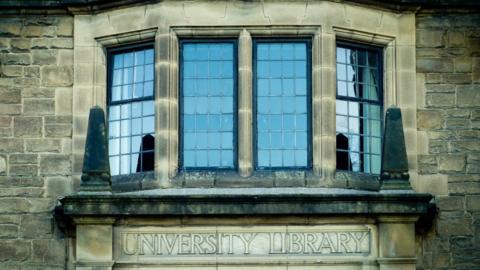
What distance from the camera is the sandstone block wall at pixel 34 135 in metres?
21.4

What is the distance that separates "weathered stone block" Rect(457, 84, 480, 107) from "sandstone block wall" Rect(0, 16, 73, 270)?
18.5 feet

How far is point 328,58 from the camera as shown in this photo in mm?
21203

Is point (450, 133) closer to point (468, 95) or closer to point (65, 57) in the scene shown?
point (468, 95)

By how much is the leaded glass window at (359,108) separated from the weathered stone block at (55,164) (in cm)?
389

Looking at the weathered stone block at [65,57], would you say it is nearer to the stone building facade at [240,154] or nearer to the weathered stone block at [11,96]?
the stone building facade at [240,154]

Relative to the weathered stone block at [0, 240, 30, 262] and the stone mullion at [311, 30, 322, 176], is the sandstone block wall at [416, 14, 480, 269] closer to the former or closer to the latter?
the stone mullion at [311, 30, 322, 176]

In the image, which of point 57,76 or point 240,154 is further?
point 57,76

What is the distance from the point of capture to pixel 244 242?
67.6ft

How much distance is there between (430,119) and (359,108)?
1056 millimetres

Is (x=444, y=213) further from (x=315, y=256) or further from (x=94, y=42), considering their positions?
(x=94, y=42)

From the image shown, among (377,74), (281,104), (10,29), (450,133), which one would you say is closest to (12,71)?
(10,29)

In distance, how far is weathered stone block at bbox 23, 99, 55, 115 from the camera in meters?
21.8

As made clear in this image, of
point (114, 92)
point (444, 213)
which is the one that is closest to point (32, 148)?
point (114, 92)

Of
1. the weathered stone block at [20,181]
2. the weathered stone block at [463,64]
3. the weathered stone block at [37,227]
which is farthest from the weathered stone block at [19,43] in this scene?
the weathered stone block at [463,64]
